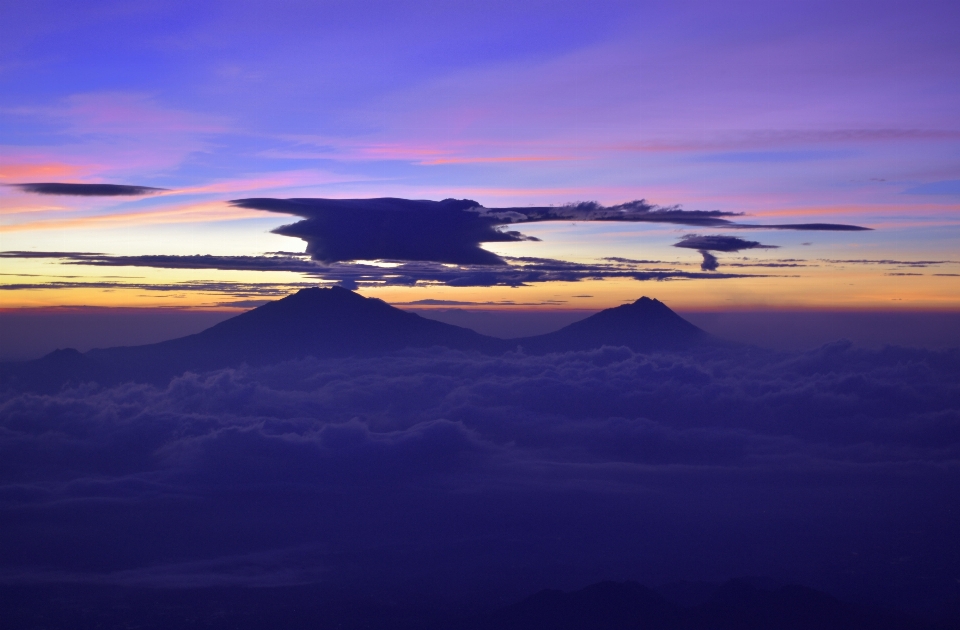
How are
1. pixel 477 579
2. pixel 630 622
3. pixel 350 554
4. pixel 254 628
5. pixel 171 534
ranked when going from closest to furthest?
pixel 254 628 → pixel 630 622 → pixel 477 579 → pixel 350 554 → pixel 171 534

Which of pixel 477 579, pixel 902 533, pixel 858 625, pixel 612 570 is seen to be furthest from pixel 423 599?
pixel 902 533

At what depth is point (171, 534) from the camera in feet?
632

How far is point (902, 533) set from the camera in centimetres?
18762

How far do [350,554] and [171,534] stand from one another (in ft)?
175

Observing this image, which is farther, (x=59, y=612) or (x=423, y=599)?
(x=423, y=599)

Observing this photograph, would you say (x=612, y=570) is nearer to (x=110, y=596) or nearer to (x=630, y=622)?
(x=630, y=622)

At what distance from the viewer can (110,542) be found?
181125 millimetres

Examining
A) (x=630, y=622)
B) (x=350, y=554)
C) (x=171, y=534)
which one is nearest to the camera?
(x=630, y=622)

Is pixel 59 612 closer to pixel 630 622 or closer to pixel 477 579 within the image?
pixel 477 579


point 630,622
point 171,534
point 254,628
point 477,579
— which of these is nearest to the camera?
point 254,628

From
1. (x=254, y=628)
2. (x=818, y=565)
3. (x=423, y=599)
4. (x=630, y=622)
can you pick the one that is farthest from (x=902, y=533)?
(x=254, y=628)

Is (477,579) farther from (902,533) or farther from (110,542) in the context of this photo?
(902,533)

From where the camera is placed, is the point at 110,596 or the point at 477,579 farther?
the point at 477,579

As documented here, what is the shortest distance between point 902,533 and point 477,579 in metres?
116
